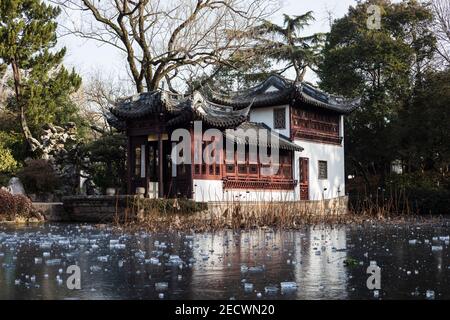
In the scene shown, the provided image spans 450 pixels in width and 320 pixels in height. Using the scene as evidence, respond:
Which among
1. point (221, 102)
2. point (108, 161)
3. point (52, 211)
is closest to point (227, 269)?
point (52, 211)

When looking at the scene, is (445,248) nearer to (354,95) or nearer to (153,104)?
(153,104)

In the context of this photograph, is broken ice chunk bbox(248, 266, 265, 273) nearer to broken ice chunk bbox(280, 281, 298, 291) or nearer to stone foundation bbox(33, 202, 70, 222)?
broken ice chunk bbox(280, 281, 298, 291)

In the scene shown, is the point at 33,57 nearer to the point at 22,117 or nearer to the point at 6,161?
the point at 22,117

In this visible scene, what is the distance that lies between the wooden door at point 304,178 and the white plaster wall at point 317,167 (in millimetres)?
245

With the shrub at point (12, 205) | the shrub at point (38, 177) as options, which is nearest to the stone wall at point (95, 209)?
the shrub at point (12, 205)

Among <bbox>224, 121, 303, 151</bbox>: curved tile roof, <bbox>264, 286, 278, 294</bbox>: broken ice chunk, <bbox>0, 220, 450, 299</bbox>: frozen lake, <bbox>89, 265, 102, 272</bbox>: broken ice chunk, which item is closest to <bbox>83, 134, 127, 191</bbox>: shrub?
<bbox>224, 121, 303, 151</bbox>: curved tile roof

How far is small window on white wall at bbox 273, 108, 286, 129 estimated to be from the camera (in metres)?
26.4

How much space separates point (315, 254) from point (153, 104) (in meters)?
13.9

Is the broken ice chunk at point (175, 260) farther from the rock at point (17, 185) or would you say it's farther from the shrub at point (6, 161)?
the shrub at point (6, 161)

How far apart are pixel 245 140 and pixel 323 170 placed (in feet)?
23.8

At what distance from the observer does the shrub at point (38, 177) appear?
23.7 meters

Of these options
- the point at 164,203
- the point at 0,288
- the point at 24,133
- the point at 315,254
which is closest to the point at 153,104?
the point at 164,203

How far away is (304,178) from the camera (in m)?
27.1

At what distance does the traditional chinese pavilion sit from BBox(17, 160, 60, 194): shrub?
3.81 metres
